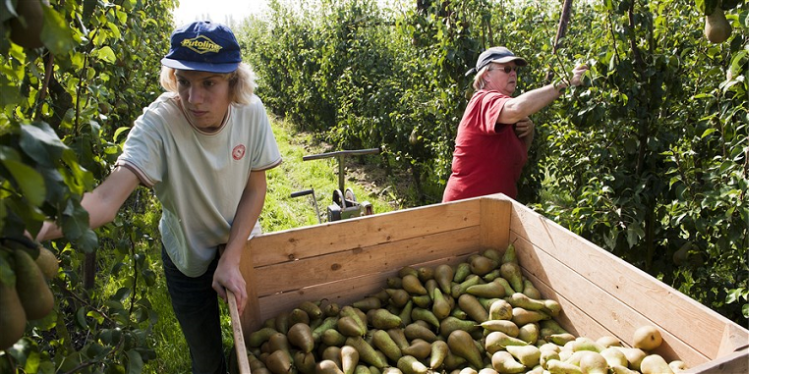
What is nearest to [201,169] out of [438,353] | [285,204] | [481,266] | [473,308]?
[438,353]

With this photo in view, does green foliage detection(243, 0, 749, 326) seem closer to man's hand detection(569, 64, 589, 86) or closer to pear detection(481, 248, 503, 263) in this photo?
man's hand detection(569, 64, 589, 86)

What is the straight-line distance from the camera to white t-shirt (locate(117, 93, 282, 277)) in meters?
2.28

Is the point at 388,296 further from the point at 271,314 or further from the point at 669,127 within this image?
the point at 669,127

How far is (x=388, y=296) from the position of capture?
2.99 meters

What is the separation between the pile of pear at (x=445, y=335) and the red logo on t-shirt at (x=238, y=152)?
0.74 metres

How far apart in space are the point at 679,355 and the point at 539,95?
1.68 m

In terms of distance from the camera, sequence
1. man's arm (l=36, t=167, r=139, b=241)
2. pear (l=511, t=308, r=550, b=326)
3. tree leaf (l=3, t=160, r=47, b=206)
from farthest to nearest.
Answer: pear (l=511, t=308, r=550, b=326) → man's arm (l=36, t=167, r=139, b=241) → tree leaf (l=3, t=160, r=47, b=206)

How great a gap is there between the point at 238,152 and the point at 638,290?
1.74m

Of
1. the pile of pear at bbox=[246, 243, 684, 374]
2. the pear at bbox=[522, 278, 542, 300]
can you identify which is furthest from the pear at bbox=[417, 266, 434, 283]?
the pear at bbox=[522, 278, 542, 300]

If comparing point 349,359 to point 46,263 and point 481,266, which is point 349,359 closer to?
point 481,266

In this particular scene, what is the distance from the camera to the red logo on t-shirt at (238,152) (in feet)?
8.41

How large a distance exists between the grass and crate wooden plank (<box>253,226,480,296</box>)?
0.71 metres

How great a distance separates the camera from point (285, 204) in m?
7.18

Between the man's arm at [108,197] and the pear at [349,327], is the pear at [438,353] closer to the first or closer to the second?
the pear at [349,327]
